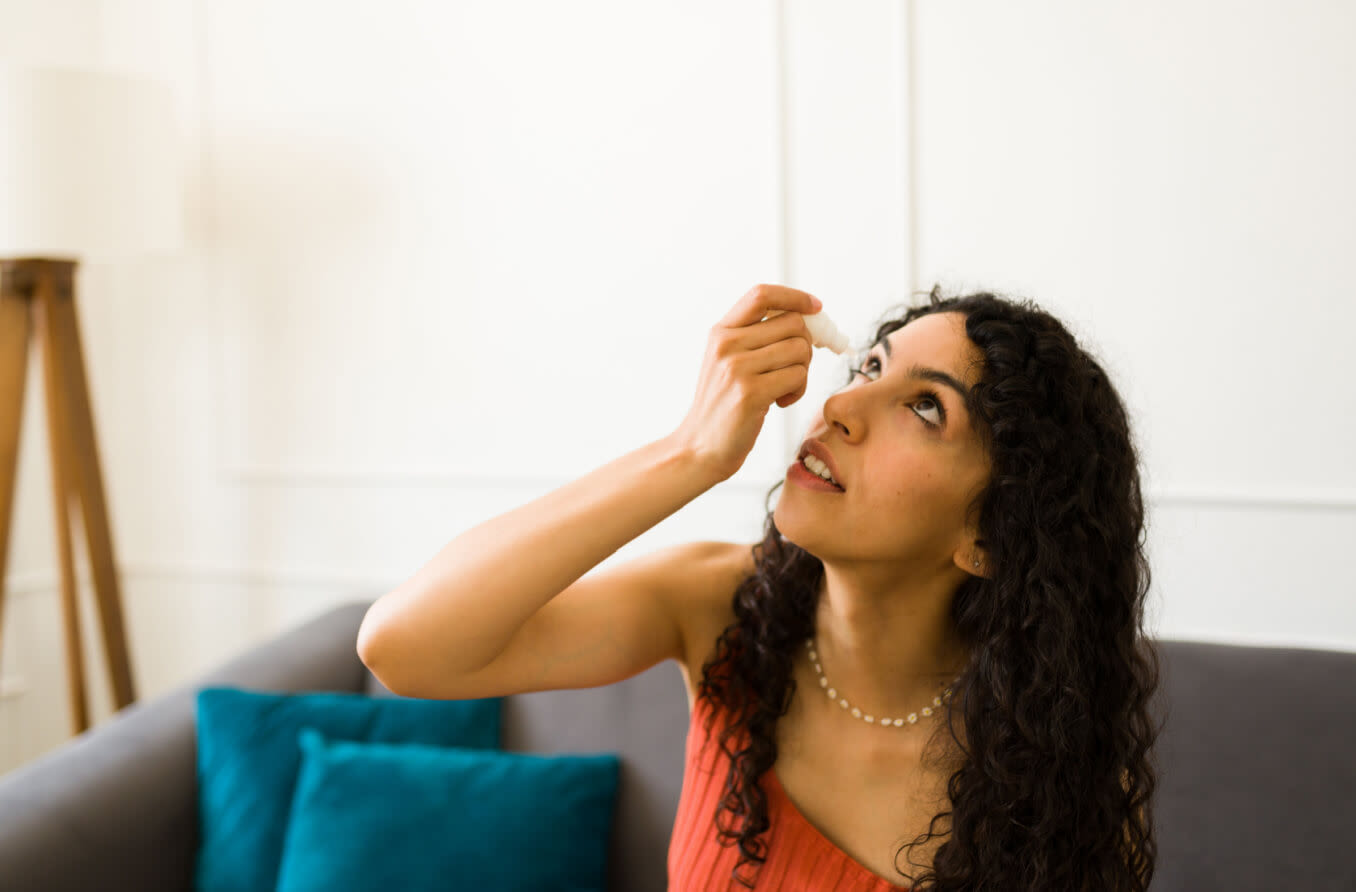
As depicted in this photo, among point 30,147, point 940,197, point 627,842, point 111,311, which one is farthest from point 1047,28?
point 111,311

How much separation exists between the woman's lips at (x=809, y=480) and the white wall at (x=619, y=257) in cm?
61

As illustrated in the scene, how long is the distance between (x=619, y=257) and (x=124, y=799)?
1385 millimetres

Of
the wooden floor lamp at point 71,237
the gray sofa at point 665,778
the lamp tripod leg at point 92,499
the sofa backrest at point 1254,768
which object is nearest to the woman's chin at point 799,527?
the gray sofa at point 665,778

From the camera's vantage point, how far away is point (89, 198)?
7.21 feet

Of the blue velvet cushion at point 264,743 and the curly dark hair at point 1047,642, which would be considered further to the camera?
the blue velvet cushion at point 264,743

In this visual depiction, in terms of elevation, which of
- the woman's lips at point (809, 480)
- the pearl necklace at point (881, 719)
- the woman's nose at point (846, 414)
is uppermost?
the woman's nose at point (846, 414)

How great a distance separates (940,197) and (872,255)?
17 cm

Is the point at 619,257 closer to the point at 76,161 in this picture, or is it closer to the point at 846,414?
the point at 76,161

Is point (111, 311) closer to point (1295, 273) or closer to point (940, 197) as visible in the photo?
point (940, 197)

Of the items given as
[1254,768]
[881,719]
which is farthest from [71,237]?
[1254,768]

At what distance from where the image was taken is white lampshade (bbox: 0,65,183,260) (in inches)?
84.3

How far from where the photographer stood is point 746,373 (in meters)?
1.03

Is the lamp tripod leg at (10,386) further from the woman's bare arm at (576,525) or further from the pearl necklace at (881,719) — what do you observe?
the pearl necklace at (881,719)

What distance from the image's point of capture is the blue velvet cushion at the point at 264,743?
1.75 m
